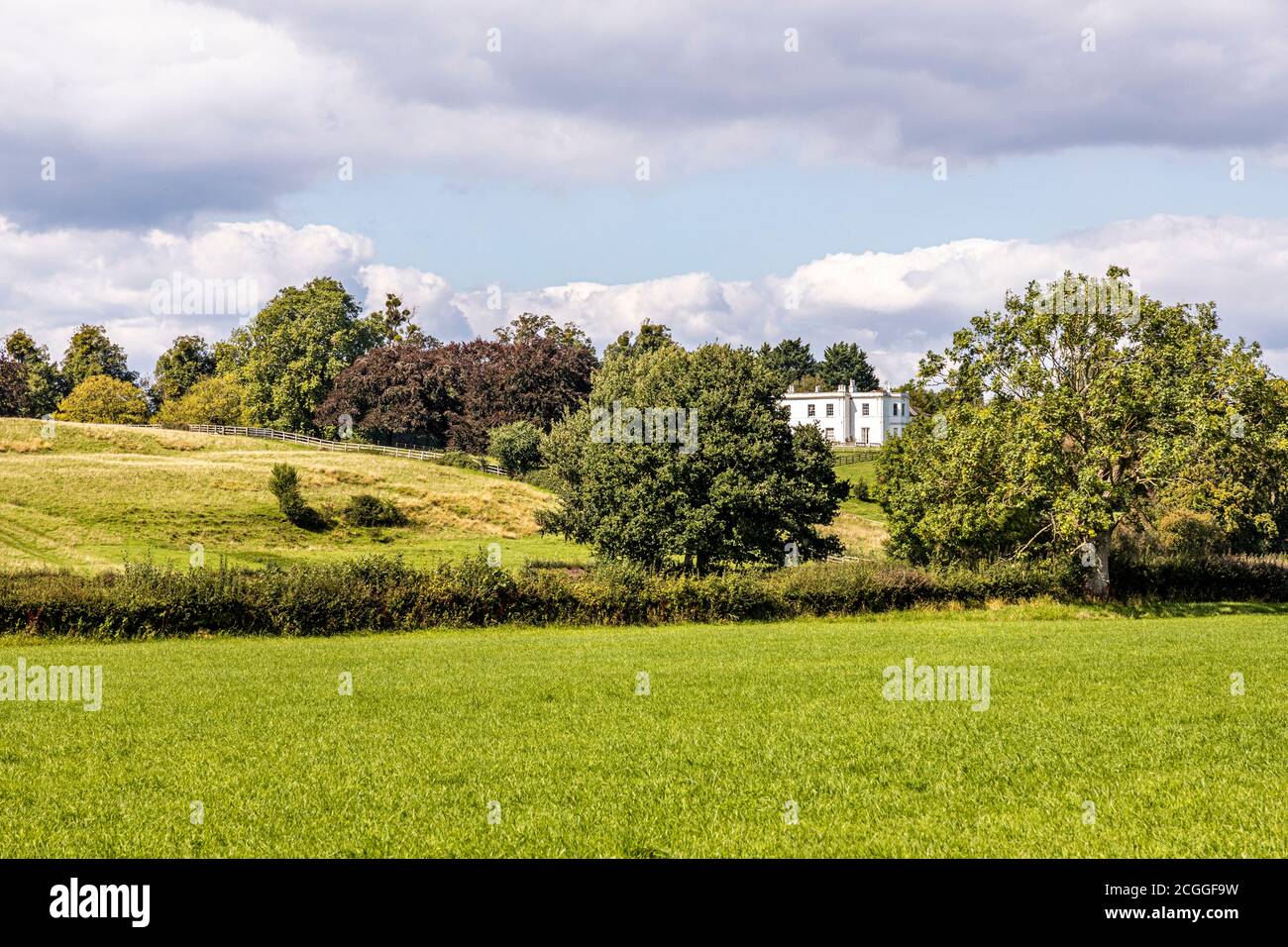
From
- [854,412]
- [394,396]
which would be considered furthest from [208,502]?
[854,412]

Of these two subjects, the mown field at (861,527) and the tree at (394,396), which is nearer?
the mown field at (861,527)

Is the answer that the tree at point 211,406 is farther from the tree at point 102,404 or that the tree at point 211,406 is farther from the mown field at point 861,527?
the mown field at point 861,527

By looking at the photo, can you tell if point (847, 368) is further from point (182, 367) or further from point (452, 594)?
point (452, 594)

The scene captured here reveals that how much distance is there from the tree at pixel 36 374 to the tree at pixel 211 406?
19.3 metres

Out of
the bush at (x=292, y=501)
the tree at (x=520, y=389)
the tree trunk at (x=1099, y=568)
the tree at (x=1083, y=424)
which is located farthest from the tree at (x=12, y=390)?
the tree trunk at (x=1099, y=568)

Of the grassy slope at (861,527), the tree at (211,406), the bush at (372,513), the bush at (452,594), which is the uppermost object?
the tree at (211,406)

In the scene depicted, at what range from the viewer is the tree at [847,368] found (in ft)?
636

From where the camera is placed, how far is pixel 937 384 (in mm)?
55750

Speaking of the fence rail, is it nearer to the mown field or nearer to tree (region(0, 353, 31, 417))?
tree (region(0, 353, 31, 417))

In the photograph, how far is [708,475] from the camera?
55.7 metres

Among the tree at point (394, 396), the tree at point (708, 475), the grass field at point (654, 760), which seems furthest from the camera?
the tree at point (394, 396)

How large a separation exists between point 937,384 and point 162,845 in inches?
1928

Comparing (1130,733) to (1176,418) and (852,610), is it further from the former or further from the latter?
(1176,418)
